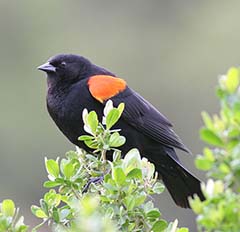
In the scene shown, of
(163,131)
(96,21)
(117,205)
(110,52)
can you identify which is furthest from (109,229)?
(96,21)

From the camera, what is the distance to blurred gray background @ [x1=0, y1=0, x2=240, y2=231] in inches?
528

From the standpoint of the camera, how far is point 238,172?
1.32m

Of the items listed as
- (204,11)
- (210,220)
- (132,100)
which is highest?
(204,11)

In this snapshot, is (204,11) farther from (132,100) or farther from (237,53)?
(132,100)

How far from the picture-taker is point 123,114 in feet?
12.8

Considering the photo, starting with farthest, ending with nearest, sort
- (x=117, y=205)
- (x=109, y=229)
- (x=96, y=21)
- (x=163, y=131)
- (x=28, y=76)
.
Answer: (x=96, y=21), (x=28, y=76), (x=163, y=131), (x=117, y=205), (x=109, y=229)

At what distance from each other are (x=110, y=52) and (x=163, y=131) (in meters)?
10.9

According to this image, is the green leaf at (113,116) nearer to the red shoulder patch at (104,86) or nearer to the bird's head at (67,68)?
the red shoulder patch at (104,86)

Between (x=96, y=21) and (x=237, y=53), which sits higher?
(x=96, y=21)

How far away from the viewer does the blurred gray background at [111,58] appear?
13.4 m

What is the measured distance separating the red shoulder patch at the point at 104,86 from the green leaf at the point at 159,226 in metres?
1.83

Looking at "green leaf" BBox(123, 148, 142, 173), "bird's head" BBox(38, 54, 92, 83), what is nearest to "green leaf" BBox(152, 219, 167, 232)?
"green leaf" BBox(123, 148, 142, 173)

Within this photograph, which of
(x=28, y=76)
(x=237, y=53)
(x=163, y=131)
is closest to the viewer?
(x=163, y=131)

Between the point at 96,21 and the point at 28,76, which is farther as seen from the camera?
the point at 96,21
